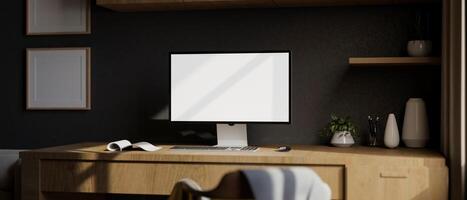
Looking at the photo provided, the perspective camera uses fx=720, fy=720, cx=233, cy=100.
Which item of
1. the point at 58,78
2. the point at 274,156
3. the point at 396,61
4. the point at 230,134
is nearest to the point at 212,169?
the point at 274,156

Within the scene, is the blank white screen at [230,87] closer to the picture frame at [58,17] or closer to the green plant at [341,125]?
the green plant at [341,125]

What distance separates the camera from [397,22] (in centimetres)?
315

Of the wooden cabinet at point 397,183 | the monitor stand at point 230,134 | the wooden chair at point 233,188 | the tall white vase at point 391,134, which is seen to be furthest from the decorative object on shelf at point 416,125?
the wooden chair at point 233,188

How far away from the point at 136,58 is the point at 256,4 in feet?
2.10

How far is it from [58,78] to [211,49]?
76 cm

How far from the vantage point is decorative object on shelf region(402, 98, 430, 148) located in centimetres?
304

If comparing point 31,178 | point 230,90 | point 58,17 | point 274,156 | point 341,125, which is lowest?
point 31,178

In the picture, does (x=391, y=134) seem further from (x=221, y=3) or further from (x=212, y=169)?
(x=221, y=3)

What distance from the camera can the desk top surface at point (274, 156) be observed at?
266 centimetres

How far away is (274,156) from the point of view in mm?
2695

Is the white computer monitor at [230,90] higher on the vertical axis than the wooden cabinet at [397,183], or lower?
higher

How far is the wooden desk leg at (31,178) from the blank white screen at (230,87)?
613 millimetres

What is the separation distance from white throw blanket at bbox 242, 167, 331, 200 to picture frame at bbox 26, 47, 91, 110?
6.01 ft

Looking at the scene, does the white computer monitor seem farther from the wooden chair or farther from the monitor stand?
the wooden chair
